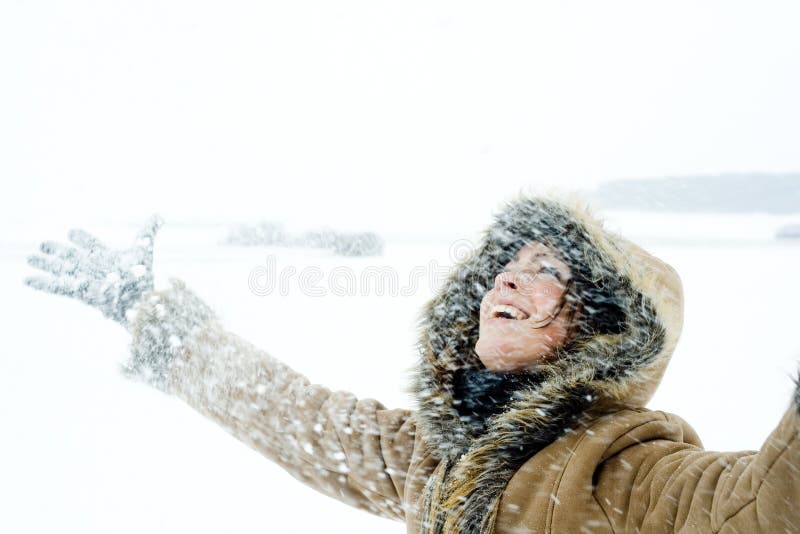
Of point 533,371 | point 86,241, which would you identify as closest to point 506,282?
point 533,371

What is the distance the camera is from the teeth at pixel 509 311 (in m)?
1.01

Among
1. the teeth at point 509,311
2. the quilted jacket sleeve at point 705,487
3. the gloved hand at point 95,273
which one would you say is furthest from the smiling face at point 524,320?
the gloved hand at point 95,273

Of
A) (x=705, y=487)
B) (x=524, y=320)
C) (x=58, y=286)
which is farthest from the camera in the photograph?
(x=58, y=286)

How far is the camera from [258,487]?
7.16 ft

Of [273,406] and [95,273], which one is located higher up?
[95,273]

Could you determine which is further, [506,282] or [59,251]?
[59,251]

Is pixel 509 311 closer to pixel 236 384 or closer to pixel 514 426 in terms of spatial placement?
pixel 514 426

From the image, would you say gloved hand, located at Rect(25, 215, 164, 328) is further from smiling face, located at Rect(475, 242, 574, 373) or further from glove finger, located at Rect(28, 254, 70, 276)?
smiling face, located at Rect(475, 242, 574, 373)

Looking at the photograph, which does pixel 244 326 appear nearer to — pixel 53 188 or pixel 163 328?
pixel 163 328

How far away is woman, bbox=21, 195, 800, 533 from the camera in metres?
0.72

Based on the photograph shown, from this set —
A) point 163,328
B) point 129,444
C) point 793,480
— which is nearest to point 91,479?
point 129,444

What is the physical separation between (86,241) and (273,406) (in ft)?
2.61

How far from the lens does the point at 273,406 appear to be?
4.05 ft

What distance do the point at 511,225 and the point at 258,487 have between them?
1581 millimetres
